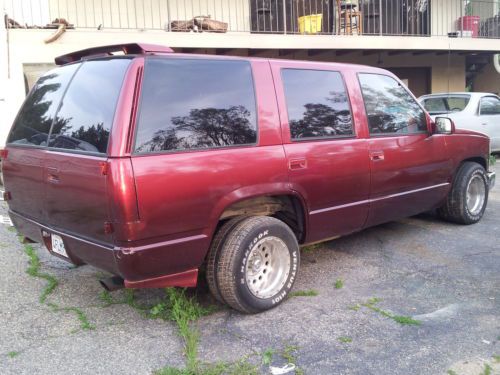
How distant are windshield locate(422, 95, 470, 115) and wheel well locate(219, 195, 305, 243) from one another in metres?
7.64

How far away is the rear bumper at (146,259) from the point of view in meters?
3.10

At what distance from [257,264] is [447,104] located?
8.61 metres

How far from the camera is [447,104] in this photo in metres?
11.0

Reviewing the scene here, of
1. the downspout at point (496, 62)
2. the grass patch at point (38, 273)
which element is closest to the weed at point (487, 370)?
the grass patch at point (38, 273)

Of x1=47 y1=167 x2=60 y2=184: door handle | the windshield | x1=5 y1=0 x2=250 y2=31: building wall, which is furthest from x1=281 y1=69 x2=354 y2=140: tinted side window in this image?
the windshield

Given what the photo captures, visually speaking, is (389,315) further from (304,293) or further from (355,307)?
(304,293)

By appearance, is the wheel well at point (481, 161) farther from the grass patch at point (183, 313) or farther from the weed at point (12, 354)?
the weed at point (12, 354)

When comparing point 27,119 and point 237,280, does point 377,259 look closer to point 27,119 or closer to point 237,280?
point 237,280

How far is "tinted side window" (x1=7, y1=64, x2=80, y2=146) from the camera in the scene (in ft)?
12.3

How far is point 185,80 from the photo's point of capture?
3.40 m

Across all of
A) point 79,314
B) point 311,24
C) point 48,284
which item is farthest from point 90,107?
point 311,24

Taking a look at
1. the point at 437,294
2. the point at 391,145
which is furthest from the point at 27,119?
the point at 437,294

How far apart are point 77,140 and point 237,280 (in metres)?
1.40

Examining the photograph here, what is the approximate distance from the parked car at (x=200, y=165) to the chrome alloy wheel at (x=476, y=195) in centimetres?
163
